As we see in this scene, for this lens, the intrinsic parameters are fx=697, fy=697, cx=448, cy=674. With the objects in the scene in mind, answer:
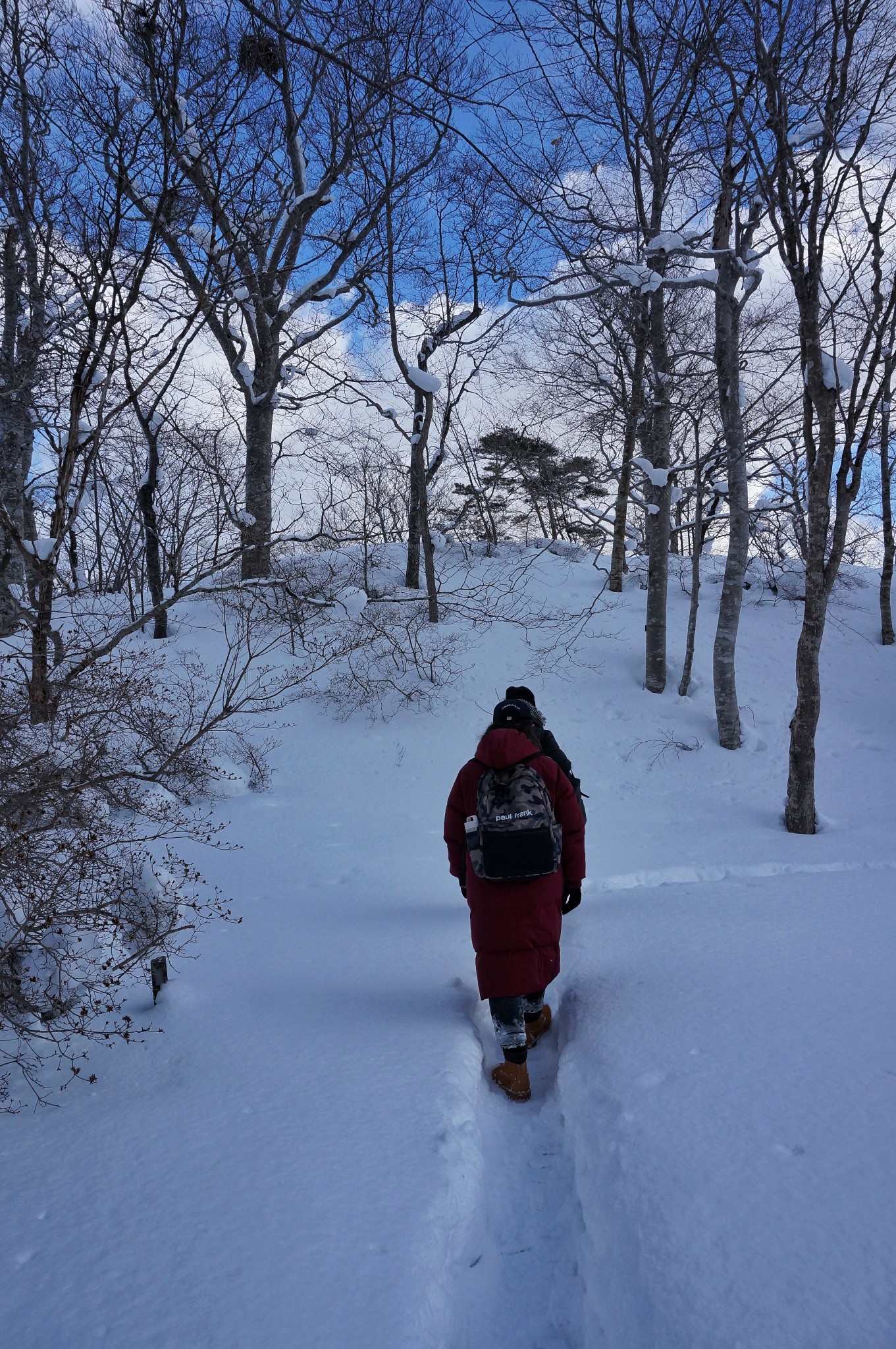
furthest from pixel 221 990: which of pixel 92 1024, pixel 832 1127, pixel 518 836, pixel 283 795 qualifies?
pixel 283 795

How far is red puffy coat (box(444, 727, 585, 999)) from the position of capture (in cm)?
336

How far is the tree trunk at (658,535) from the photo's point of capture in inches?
480

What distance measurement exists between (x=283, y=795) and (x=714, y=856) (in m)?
5.90

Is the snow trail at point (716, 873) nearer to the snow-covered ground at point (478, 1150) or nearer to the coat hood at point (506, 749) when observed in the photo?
the snow-covered ground at point (478, 1150)

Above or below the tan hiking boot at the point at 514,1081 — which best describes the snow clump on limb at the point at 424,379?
above

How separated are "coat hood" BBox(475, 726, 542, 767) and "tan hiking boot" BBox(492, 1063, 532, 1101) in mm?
1422

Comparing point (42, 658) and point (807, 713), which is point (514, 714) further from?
point (807, 713)

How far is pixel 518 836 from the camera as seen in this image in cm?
330

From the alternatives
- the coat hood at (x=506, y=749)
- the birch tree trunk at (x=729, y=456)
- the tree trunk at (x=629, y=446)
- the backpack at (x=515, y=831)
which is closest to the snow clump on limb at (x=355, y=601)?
the tree trunk at (x=629, y=446)

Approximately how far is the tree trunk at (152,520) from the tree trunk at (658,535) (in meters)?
8.20

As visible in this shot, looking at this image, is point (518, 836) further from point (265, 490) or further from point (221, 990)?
point (265, 490)

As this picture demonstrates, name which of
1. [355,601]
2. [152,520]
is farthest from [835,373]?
[152,520]

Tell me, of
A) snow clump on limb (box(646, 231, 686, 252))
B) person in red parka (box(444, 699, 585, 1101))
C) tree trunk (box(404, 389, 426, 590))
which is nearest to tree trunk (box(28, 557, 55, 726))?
person in red parka (box(444, 699, 585, 1101))

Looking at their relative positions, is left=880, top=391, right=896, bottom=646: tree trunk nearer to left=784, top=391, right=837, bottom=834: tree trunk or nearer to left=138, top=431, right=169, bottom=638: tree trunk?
left=784, top=391, right=837, bottom=834: tree trunk
